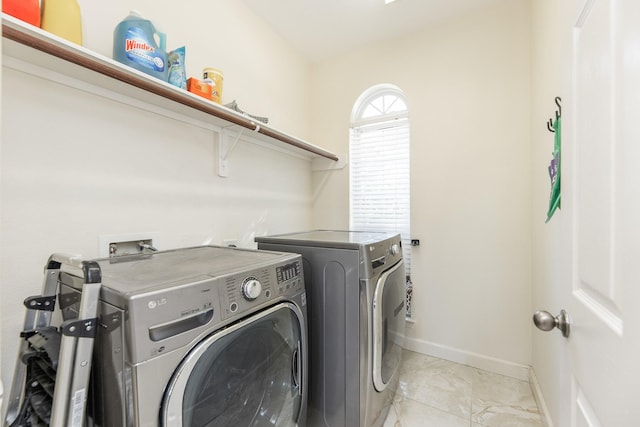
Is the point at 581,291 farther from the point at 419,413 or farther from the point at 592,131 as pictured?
the point at 419,413

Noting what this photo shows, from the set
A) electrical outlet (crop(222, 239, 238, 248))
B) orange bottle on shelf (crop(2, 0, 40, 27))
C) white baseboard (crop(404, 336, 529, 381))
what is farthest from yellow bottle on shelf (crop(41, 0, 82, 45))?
white baseboard (crop(404, 336, 529, 381))

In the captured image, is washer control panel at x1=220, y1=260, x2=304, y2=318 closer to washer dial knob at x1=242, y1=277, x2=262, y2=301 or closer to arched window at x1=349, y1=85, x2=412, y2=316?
washer dial knob at x1=242, y1=277, x2=262, y2=301

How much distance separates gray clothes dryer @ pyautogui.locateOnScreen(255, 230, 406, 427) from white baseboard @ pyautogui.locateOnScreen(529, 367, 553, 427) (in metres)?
0.88

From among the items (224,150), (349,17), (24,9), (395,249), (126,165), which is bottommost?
(395,249)

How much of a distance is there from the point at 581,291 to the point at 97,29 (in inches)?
78.5

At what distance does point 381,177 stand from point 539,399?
1.85m

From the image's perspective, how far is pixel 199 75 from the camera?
1664 mm

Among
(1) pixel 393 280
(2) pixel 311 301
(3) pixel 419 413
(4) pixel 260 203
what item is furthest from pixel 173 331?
(3) pixel 419 413

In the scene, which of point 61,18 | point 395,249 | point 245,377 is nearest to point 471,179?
point 395,249

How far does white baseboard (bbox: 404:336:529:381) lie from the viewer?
6.32ft

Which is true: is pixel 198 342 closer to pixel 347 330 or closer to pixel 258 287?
pixel 258 287

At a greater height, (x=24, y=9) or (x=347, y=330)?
(x=24, y=9)

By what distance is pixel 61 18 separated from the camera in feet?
3.23

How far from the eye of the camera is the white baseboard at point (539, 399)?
1474 mm
